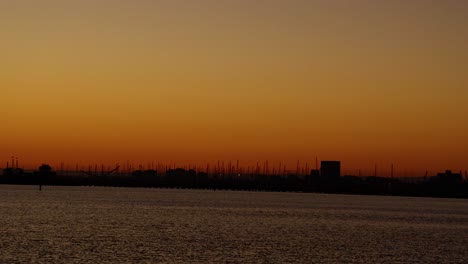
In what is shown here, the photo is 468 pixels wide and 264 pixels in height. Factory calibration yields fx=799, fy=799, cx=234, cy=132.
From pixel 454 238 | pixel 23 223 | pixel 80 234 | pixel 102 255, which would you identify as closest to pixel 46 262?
pixel 102 255

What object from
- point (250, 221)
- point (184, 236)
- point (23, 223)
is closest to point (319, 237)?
point (184, 236)

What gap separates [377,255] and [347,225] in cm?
5692

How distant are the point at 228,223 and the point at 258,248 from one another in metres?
49.1

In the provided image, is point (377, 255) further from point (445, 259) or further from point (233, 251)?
point (233, 251)

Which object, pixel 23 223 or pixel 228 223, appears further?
pixel 228 223

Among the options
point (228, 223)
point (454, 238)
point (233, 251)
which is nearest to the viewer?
point (233, 251)

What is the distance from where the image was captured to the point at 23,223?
4872 inches

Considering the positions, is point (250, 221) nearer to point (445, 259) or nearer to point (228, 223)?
point (228, 223)

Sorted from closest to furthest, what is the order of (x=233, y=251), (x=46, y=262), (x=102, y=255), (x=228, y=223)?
(x=46, y=262), (x=102, y=255), (x=233, y=251), (x=228, y=223)

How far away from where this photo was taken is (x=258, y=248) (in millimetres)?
90125

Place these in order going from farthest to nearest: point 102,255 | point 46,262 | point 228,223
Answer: point 228,223
point 102,255
point 46,262

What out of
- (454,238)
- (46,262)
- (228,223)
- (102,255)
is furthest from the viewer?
(228,223)

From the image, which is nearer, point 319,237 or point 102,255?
point 102,255

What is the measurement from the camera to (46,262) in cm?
7206
